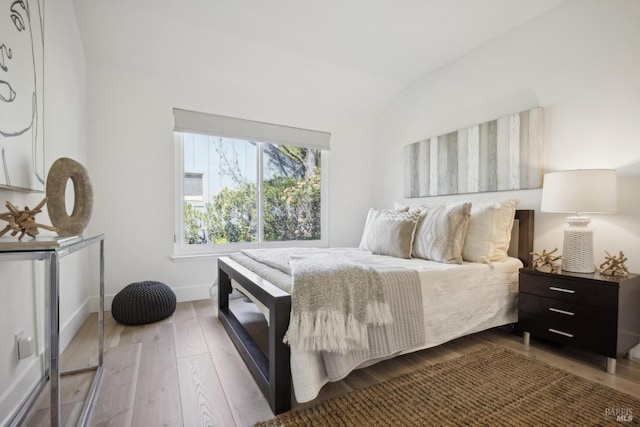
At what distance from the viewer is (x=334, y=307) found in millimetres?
1487

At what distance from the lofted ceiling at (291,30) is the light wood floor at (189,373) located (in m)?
2.47

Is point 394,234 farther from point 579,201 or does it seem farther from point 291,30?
point 291,30

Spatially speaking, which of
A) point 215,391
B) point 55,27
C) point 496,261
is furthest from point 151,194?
point 496,261

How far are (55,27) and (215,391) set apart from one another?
2.42 meters

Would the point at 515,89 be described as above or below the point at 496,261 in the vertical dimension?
above

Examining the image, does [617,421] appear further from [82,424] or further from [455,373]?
[82,424]

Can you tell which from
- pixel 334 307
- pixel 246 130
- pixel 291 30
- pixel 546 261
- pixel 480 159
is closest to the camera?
pixel 334 307

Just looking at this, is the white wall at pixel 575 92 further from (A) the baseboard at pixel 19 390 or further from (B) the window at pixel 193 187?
(A) the baseboard at pixel 19 390

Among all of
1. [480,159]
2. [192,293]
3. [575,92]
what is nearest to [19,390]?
[192,293]

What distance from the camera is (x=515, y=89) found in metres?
2.60

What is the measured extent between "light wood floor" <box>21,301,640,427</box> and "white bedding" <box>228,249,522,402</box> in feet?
0.49

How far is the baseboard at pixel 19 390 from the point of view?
1259 mm

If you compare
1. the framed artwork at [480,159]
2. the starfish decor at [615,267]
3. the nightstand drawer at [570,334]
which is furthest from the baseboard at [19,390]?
the framed artwork at [480,159]

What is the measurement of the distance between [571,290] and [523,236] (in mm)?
661
